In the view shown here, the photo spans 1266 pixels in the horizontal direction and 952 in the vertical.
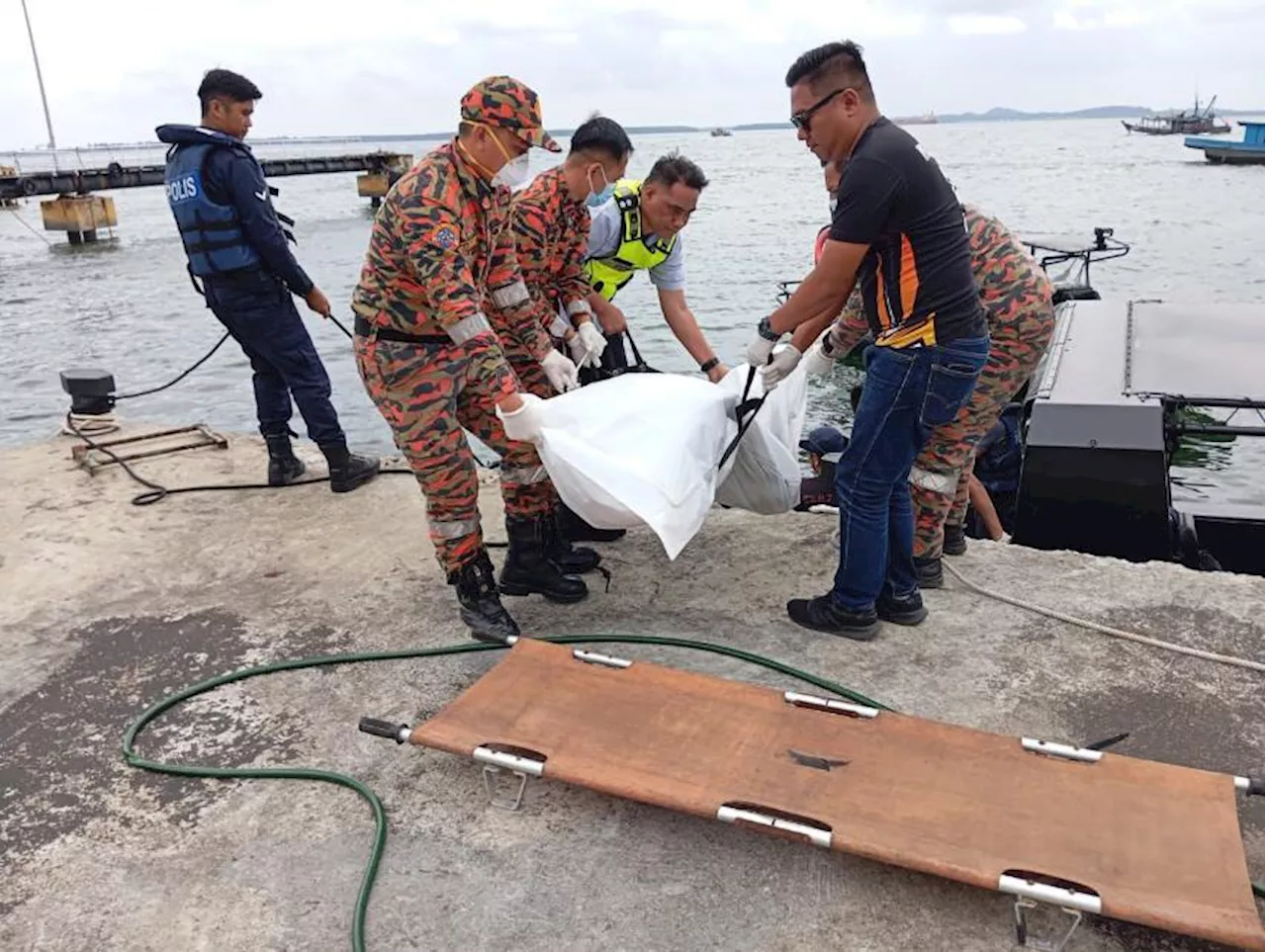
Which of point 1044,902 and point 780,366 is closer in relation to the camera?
point 1044,902

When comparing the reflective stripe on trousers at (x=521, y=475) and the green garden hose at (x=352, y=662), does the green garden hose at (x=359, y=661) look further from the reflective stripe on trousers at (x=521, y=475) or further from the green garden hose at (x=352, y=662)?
the reflective stripe on trousers at (x=521, y=475)

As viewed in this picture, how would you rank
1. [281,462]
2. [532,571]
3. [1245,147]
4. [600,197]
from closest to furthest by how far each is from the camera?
[532,571] → [600,197] → [281,462] → [1245,147]

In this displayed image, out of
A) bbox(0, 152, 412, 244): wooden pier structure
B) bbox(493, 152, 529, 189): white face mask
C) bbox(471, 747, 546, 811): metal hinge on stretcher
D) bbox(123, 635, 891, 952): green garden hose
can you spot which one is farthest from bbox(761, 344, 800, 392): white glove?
bbox(0, 152, 412, 244): wooden pier structure

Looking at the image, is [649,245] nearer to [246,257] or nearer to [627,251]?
[627,251]

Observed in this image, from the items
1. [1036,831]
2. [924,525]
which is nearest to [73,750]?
[1036,831]

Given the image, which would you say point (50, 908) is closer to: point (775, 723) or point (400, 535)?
point (775, 723)

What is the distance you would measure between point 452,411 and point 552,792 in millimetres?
1293

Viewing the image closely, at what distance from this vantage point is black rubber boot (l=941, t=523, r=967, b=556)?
12.7 feet

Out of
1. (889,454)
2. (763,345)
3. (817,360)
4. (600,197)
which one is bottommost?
(889,454)

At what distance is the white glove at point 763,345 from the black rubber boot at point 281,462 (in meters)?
2.68

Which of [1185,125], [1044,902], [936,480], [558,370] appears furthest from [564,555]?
[1185,125]

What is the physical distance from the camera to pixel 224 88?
450cm

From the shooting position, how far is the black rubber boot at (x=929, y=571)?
3609 millimetres

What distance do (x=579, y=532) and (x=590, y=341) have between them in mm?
827
